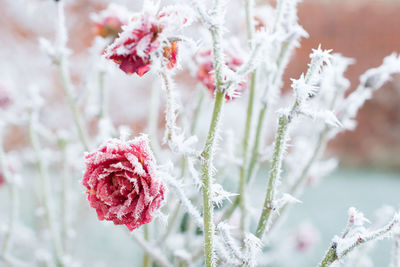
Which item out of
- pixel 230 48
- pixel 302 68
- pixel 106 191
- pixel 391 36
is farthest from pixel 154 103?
pixel 391 36

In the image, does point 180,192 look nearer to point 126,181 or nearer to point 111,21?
point 126,181

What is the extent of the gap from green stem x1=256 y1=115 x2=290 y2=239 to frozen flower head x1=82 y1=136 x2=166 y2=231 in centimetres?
6

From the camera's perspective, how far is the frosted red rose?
0.67 feet

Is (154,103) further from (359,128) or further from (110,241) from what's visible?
(359,128)

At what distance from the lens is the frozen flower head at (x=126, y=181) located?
0.22 meters

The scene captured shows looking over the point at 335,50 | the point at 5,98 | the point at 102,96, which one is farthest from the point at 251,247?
the point at 335,50

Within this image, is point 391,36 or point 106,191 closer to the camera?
point 106,191

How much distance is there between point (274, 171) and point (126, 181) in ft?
0.26

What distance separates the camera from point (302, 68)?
1.34 m

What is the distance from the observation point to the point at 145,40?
20 centimetres

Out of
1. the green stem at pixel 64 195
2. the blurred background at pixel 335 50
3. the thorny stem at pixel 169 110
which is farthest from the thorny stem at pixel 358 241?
the blurred background at pixel 335 50

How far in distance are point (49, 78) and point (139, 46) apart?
3.98 feet

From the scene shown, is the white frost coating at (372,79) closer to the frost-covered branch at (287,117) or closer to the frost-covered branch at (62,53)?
the frost-covered branch at (287,117)

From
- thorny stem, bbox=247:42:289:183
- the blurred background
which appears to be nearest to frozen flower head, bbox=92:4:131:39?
thorny stem, bbox=247:42:289:183
